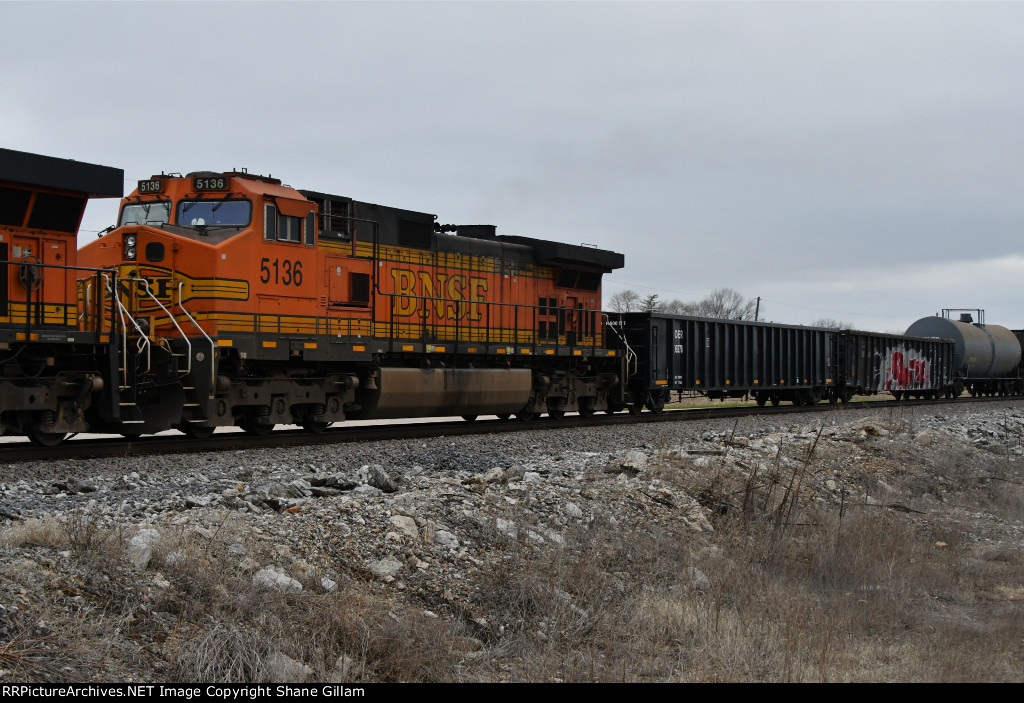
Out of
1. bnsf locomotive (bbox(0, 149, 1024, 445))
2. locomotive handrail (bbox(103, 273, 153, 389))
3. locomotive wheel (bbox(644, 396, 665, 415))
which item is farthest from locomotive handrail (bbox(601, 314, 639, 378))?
locomotive handrail (bbox(103, 273, 153, 389))

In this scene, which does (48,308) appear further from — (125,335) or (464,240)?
(464,240)

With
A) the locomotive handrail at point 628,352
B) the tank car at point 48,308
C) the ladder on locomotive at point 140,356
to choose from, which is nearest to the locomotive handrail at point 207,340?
the ladder on locomotive at point 140,356

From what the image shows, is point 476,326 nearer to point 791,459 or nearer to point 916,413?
point 791,459

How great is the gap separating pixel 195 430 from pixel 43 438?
2576 mm

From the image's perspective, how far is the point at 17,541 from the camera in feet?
18.8

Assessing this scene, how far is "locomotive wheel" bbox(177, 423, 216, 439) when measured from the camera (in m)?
13.5

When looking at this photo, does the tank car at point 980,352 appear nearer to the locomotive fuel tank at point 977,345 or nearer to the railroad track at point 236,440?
the locomotive fuel tank at point 977,345

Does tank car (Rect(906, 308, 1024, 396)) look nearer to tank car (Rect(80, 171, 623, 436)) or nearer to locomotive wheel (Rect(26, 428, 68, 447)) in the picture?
tank car (Rect(80, 171, 623, 436))

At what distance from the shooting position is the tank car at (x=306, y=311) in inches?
507

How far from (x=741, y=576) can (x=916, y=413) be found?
717 inches

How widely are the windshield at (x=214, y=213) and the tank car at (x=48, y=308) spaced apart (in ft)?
7.15

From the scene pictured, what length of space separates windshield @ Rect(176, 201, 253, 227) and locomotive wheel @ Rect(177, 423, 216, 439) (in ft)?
9.65
